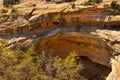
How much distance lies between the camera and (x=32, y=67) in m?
20.6

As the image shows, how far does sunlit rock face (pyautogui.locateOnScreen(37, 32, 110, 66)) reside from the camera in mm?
20000

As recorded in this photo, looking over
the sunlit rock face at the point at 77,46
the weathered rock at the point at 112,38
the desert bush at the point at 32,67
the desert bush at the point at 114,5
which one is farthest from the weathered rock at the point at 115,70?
the desert bush at the point at 114,5

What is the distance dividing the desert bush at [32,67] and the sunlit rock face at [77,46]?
4.93 ft

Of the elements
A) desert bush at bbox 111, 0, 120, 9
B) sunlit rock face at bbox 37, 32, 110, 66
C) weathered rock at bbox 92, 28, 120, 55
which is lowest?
sunlit rock face at bbox 37, 32, 110, 66

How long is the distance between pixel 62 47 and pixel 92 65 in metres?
3.42

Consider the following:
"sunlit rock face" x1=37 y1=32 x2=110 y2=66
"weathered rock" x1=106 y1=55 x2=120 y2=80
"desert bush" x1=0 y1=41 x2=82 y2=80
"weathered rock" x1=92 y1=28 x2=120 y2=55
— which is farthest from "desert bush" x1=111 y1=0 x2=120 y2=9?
"desert bush" x1=0 y1=41 x2=82 y2=80

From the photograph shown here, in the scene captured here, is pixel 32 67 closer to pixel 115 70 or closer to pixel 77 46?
pixel 77 46

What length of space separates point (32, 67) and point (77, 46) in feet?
15.7

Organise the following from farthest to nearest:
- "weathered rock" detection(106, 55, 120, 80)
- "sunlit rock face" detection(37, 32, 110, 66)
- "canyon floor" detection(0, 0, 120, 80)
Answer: "sunlit rock face" detection(37, 32, 110, 66) → "canyon floor" detection(0, 0, 120, 80) → "weathered rock" detection(106, 55, 120, 80)

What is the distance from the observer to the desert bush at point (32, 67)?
20.0 metres

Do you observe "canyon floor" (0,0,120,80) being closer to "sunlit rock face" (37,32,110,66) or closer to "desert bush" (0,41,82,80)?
"sunlit rock face" (37,32,110,66)

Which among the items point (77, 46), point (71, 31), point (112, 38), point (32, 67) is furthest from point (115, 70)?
point (32, 67)

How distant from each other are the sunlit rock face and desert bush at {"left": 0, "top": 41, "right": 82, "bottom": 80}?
1.50m

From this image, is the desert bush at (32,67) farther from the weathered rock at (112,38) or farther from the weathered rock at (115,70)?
the weathered rock at (115,70)
